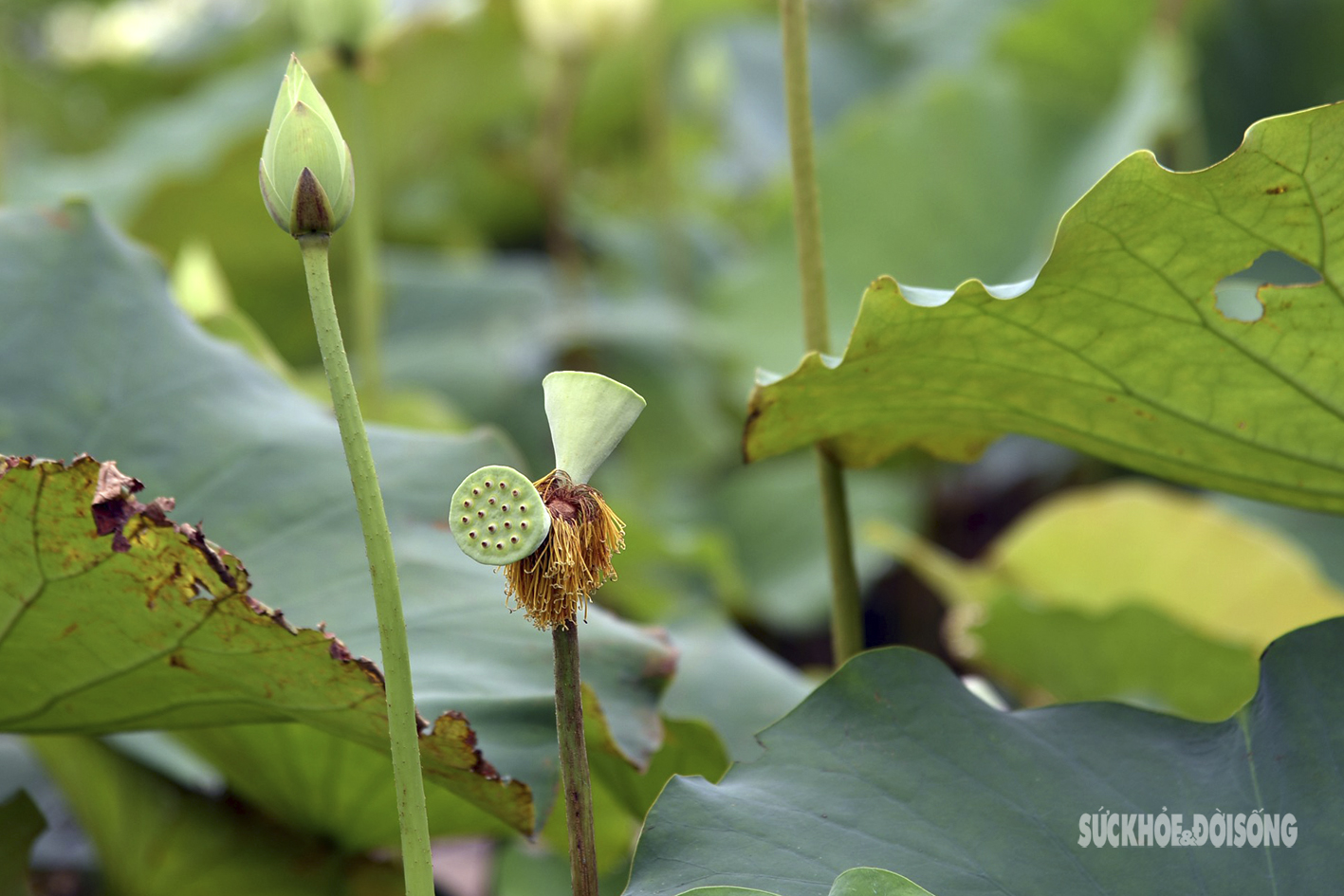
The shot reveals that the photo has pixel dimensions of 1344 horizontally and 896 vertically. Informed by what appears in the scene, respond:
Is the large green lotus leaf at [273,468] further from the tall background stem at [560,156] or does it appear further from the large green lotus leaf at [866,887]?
the tall background stem at [560,156]

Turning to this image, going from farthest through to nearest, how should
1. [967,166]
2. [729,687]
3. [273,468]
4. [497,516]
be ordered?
1. [967,166]
2. [729,687]
3. [273,468]
4. [497,516]

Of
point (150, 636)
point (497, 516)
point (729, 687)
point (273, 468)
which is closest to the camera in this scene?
point (497, 516)

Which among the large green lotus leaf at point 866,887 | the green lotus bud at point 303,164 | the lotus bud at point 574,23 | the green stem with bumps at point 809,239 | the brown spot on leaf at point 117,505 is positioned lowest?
the large green lotus leaf at point 866,887

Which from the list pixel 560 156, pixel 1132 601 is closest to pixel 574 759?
pixel 1132 601

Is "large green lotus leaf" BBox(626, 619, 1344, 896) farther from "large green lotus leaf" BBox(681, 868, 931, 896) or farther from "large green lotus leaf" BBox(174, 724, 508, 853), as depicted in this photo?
"large green lotus leaf" BBox(174, 724, 508, 853)

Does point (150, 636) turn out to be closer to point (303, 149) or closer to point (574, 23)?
point (303, 149)

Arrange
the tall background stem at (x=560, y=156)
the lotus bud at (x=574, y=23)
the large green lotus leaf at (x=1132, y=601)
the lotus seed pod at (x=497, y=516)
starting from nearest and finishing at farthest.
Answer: the lotus seed pod at (x=497, y=516)
the large green lotus leaf at (x=1132, y=601)
the lotus bud at (x=574, y=23)
the tall background stem at (x=560, y=156)

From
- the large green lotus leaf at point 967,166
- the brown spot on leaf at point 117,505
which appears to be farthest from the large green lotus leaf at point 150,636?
the large green lotus leaf at point 967,166
